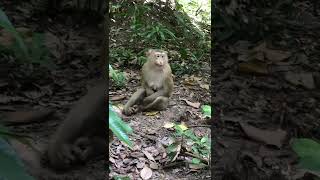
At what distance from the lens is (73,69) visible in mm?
4164

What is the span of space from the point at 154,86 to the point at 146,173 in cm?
174

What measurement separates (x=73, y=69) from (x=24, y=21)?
3.66ft

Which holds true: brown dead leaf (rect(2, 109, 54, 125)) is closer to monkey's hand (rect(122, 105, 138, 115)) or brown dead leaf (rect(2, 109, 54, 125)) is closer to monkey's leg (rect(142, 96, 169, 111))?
monkey's hand (rect(122, 105, 138, 115))

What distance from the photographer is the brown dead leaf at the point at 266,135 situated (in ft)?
10.5

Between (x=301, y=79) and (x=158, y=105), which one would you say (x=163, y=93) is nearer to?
(x=158, y=105)

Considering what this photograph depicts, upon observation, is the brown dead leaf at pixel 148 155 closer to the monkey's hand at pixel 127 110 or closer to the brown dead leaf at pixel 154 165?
the brown dead leaf at pixel 154 165

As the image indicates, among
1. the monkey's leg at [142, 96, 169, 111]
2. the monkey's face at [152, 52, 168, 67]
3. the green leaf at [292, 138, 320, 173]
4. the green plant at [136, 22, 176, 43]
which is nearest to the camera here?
the green leaf at [292, 138, 320, 173]

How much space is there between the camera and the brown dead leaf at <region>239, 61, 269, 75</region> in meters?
4.19

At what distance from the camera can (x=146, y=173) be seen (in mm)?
3104

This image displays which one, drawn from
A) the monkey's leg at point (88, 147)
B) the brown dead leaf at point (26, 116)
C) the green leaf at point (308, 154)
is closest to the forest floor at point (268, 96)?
the monkey's leg at point (88, 147)

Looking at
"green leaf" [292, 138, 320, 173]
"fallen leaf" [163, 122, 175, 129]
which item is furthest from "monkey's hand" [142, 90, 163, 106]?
"green leaf" [292, 138, 320, 173]

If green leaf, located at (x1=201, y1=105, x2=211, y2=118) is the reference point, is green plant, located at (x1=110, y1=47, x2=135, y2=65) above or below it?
above

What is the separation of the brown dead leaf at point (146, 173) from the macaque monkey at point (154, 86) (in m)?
1.30

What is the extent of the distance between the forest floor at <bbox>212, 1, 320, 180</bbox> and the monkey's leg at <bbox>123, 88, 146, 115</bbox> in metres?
0.68
